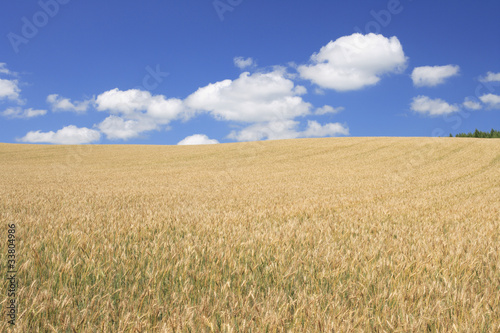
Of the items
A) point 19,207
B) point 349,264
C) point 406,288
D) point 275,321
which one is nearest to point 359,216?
point 349,264

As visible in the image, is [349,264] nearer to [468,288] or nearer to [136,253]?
[468,288]

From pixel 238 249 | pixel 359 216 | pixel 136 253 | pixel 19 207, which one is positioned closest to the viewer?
pixel 136 253

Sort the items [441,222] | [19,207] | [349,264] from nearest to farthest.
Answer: [349,264] → [441,222] → [19,207]

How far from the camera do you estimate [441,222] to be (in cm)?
564

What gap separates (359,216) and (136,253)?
13.9 ft

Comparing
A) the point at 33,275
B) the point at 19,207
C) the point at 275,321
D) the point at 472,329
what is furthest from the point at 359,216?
the point at 19,207

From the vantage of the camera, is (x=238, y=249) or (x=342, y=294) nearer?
(x=342, y=294)

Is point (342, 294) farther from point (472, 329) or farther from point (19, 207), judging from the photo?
point (19, 207)

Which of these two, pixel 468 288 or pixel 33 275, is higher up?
pixel 33 275

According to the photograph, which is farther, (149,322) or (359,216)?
(359,216)

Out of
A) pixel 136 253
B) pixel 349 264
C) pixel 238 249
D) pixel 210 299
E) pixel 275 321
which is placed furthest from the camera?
pixel 238 249

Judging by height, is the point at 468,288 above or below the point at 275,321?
below

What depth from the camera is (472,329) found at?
193 centimetres

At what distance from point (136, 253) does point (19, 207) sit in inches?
223
